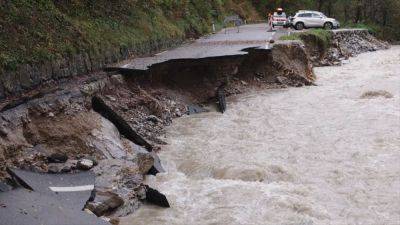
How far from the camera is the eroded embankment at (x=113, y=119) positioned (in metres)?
8.80

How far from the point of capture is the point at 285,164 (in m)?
10.3

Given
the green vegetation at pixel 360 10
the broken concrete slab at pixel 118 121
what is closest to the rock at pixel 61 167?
the broken concrete slab at pixel 118 121

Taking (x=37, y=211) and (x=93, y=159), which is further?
(x=93, y=159)

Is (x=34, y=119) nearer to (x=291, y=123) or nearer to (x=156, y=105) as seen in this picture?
(x=156, y=105)

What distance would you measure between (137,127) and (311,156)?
4.62 metres

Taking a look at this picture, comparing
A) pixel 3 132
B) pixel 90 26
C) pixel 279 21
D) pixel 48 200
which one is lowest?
pixel 48 200

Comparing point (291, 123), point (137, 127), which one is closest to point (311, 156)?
point (291, 123)

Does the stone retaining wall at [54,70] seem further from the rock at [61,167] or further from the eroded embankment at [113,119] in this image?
the rock at [61,167]

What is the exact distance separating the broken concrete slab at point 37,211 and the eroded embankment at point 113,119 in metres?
0.64

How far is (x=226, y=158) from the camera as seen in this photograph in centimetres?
1078

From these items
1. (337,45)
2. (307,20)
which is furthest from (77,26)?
(307,20)

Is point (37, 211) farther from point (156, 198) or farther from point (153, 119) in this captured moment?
point (153, 119)

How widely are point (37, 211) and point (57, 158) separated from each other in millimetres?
2222

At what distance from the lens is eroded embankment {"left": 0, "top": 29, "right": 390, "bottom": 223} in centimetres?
880
